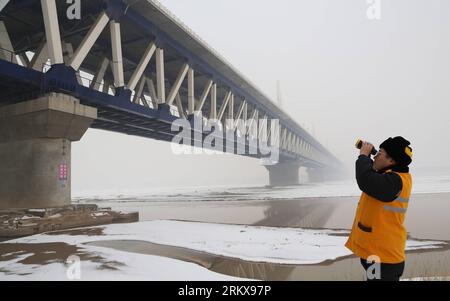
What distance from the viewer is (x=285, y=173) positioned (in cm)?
6662

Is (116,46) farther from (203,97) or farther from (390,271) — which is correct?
(390,271)

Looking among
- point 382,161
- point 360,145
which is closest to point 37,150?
point 360,145

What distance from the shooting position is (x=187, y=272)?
529 cm

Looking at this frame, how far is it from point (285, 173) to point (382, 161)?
65.2 meters

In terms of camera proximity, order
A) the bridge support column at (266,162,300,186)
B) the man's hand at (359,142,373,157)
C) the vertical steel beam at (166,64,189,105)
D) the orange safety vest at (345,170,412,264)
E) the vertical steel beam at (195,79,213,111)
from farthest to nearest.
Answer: the bridge support column at (266,162,300,186) < the vertical steel beam at (195,79,213,111) < the vertical steel beam at (166,64,189,105) < the man's hand at (359,142,373,157) < the orange safety vest at (345,170,412,264)

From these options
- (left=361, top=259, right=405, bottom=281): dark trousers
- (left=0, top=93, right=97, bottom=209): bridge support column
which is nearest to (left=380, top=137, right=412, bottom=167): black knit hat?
(left=361, top=259, right=405, bottom=281): dark trousers

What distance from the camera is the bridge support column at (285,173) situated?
2614 inches

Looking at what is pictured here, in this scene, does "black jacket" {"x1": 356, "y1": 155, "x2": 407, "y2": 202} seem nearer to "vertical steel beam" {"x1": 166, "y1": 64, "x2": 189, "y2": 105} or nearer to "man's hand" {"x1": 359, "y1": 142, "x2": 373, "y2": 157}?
"man's hand" {"x1": 359, "y1": 142, "x2": 373, "y2": 157}

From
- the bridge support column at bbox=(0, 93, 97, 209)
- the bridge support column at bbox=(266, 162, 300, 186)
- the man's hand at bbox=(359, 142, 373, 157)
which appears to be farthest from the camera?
the bridge support column at bbox=(266, 162, 300, 186)

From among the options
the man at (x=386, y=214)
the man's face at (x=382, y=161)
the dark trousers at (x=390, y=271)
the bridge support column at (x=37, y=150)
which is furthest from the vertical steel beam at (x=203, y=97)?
the dark trousers at (x=390, y=271)

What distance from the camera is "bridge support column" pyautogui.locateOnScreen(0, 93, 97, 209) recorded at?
12.1 meters

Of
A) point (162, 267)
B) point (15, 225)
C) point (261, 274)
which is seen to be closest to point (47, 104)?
point (15, 225)

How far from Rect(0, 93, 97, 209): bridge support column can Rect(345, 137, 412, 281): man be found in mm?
12341

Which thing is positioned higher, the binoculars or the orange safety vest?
the binoculars
